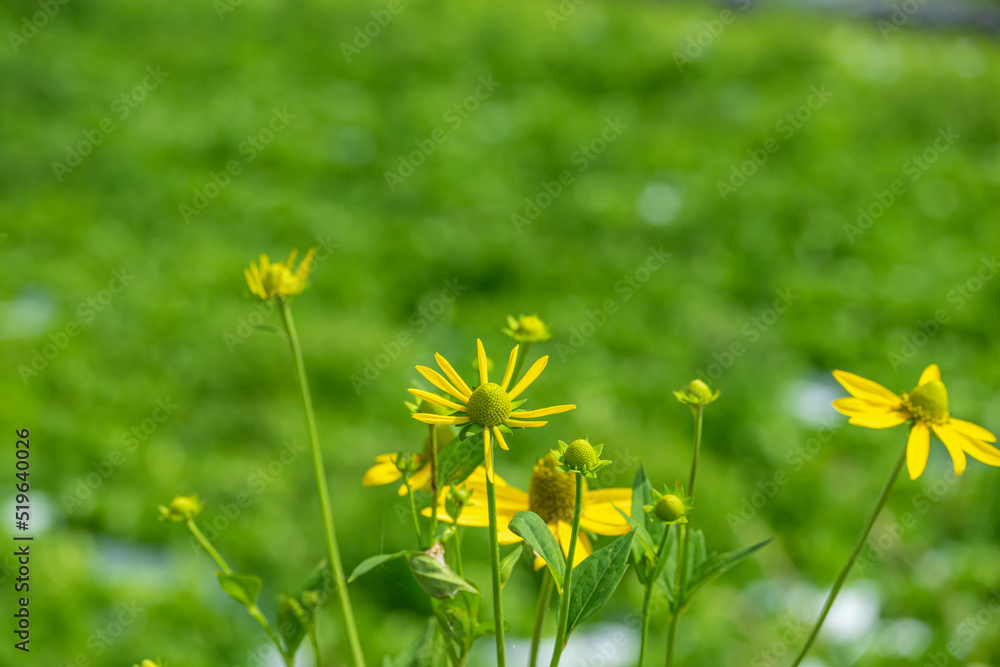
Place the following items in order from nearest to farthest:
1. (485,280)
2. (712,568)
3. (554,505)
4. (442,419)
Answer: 1. (442,419)
2. (712,568)
3. (554,505)
4. (485,280)

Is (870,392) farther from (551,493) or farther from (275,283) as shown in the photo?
(275,283)

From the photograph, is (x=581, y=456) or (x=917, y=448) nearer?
(x=581, y=456)

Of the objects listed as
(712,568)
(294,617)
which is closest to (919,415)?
(712,568)

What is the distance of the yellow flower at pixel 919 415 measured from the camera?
2.02 ft

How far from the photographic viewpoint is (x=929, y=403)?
0.64 metres

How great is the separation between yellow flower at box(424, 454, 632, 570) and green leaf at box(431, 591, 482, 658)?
64 mm

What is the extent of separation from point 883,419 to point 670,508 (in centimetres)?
20

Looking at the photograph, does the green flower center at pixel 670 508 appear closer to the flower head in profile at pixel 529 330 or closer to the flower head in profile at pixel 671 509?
the flower head in profile at pixel 671 509

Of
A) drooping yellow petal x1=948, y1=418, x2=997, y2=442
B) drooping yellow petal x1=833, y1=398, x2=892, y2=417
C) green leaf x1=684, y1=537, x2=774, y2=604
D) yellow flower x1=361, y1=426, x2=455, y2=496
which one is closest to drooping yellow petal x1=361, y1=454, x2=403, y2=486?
yellow flower x1=361, y1=426, x2=455, y2=496

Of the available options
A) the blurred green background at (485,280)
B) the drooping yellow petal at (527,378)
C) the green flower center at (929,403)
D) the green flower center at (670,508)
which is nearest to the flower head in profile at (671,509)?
the green flower center at (670,508)

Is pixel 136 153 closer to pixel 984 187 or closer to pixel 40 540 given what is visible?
pixel 40 540

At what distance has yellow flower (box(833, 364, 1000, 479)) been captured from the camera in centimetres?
61

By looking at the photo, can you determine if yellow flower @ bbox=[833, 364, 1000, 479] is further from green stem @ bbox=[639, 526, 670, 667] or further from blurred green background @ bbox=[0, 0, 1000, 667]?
blurred green background @ bbox=[0, 0, 1000, 667]

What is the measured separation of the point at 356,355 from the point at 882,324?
1.44 meters
